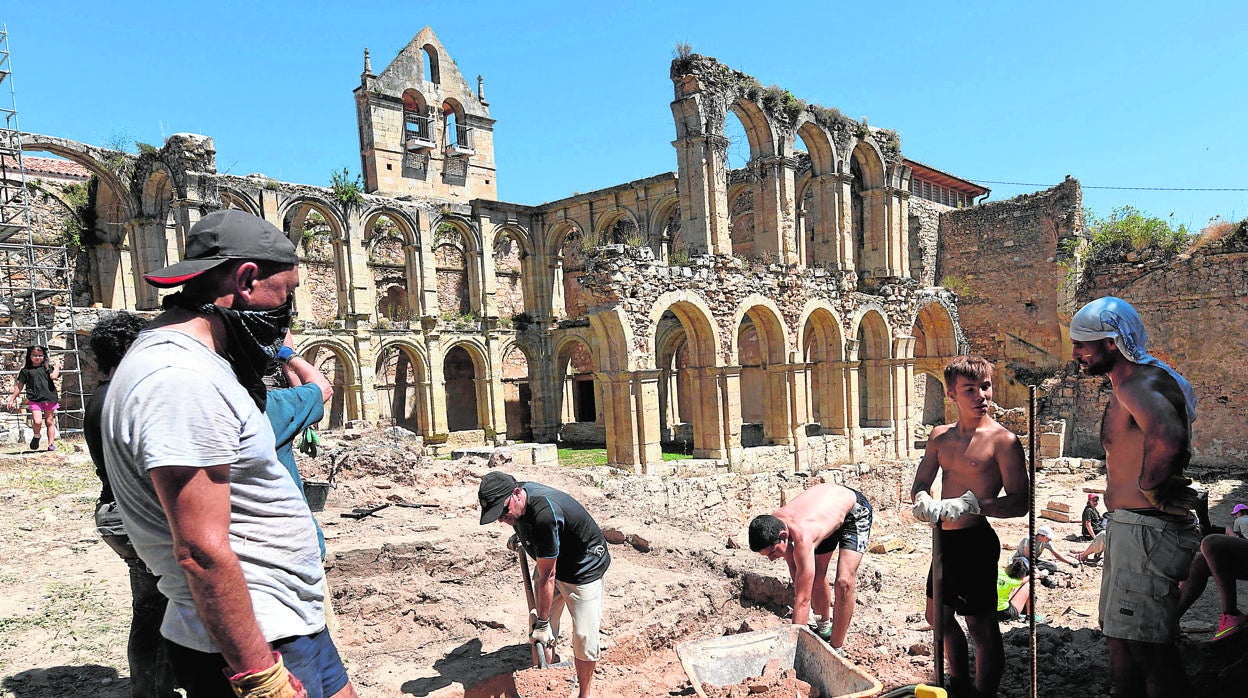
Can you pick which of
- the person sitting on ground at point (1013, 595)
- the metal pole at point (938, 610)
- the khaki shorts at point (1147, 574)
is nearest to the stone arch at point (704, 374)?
the person sitting on ground at point (1013, 595)

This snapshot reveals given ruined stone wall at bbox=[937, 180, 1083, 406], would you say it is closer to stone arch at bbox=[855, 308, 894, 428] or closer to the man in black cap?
stone arch at bbox=[855, 308, 894, 428]

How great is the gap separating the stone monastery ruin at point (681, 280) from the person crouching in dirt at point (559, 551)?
898cm

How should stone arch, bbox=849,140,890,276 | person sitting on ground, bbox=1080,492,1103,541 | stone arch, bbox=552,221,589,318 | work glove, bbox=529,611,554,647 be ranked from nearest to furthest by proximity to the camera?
work glove, bbox=529,611,554,647 → person sitting on ground, bbox=1080,492,1103,541 → stone arch, bbox=849,140,890,276 → stone arch, bbox=552,221,589,318

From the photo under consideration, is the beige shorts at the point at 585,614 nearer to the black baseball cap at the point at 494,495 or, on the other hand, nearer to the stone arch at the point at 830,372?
the black baseball cap at the point at 494,495

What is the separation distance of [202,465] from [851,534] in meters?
4.62

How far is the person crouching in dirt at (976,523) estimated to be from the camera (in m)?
3.58

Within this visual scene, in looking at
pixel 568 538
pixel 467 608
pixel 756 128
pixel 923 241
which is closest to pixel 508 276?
pixel 756 128

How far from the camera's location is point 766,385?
16.4 meters

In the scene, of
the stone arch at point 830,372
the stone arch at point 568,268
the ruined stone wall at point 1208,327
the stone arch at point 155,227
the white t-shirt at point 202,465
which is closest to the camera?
the white t-shirt at point 202,465

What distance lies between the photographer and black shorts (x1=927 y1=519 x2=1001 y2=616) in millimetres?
3605

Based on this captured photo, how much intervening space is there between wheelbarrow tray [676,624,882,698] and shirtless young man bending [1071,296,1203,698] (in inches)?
54.8

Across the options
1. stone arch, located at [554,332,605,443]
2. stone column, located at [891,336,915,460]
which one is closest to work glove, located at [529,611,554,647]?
Answer: stone arch, located at [554,332,605,443]

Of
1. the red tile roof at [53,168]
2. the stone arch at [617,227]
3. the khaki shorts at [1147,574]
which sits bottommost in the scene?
the khaki shorts at [1147,574]

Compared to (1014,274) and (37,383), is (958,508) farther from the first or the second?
(1014,274)
